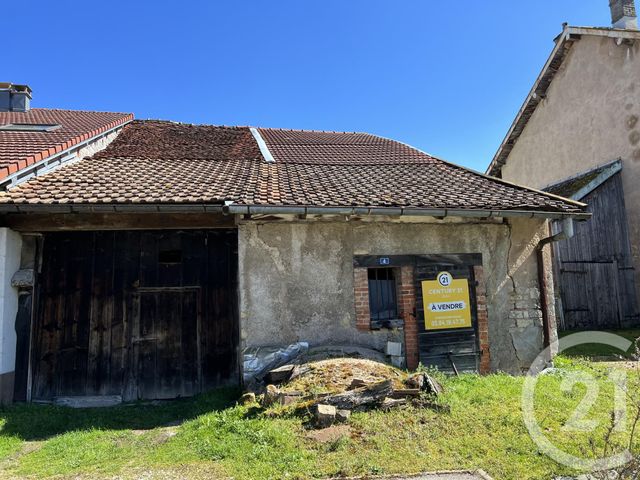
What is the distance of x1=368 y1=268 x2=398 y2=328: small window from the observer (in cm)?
696

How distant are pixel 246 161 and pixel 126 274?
11.4 ft

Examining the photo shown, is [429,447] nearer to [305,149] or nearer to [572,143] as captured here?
[305,149]

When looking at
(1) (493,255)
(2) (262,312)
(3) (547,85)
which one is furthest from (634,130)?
(2) (262,312)

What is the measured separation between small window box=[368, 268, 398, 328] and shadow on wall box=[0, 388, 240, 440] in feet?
8.21

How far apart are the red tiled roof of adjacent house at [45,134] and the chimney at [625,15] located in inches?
634

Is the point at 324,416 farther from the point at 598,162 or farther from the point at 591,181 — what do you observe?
the point at 598,162

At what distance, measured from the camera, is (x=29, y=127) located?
9.56 m

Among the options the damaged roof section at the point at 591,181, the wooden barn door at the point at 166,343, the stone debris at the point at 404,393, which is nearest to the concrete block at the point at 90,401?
the wooden barn door at the point at 166,343

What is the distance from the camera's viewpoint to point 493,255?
7344mm

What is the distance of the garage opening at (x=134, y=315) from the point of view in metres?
6.78

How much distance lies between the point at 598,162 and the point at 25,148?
15196 mm

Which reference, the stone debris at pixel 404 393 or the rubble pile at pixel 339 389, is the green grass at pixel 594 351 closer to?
the rubble pile at pixel 339 389

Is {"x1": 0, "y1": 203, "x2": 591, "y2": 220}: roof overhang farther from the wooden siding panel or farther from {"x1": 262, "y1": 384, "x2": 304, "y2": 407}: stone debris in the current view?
the wooden siding panel
